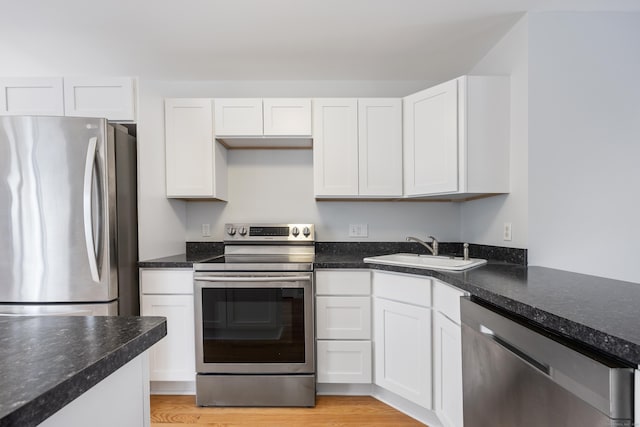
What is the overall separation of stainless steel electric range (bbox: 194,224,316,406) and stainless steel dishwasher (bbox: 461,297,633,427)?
97 cm

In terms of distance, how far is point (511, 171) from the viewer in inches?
72.9

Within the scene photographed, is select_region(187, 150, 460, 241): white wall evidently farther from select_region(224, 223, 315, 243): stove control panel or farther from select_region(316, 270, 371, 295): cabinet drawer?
select_region(316, 270, 371, 295): cabinet drawer

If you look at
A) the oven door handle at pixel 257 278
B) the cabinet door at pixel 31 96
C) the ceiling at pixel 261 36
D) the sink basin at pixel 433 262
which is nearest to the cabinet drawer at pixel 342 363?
the oven door handle at pixel 257 278

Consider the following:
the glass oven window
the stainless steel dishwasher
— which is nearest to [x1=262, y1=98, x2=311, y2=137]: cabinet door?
the glass oven window

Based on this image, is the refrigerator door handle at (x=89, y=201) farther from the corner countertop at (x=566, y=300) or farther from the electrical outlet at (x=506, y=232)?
the electrical outlet at (x=506, y=232)

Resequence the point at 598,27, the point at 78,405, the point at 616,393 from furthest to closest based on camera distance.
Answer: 1. the point at 598,27
2. the point at 616,393
3. the point at 78,405

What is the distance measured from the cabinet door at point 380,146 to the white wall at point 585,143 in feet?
2.73

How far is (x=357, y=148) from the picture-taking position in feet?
7.57

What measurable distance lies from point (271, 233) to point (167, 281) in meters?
0.84

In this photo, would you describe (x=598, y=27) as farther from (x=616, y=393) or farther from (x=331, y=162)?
(x=616, y=393)

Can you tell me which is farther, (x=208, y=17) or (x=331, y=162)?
(x=331, y=162)

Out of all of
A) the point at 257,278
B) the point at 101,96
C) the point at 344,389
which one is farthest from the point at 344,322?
the point at 101,96

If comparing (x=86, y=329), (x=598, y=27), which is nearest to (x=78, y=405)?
(x=86, y=329)

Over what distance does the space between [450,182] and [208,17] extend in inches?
67.6
